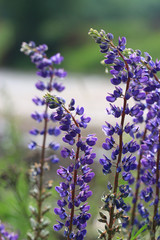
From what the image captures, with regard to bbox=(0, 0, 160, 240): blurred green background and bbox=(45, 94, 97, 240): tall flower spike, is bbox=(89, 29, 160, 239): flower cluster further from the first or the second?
bbox=(0, 0, 160, 240): blurred green background

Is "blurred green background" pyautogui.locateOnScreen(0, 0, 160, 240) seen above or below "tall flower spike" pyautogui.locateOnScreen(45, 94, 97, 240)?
above

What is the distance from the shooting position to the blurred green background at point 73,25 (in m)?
11.1

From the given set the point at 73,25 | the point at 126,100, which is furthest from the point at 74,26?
the point at 126,100

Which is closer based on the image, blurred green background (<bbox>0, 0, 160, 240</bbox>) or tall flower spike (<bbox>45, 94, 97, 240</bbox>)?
tall flower spike (<bbox>45, 94, 97, 240</bbox>)

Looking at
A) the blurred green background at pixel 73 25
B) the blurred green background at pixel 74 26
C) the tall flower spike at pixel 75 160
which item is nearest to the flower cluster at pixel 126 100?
the tall flower spike at pixel 75 160

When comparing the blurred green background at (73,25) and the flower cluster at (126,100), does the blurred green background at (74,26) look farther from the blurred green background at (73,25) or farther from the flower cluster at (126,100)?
the flower cluster at (126,100)

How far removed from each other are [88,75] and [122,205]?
329 inches

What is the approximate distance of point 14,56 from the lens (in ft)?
40.1

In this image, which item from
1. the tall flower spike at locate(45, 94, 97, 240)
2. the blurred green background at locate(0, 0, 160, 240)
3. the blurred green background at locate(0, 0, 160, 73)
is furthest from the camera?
the blurred green background at locate(0, 0, 160, 73)

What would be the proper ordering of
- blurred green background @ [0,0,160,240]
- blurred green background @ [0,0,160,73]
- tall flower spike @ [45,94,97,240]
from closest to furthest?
tall flower spike @ [45,94,97,240], blurred green background @ [0,0,160,240], blurred green background @ [0,0,160,73]

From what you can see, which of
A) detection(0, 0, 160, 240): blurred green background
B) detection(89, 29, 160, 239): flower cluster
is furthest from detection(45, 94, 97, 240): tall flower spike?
detection(0, 0, 160, 240): blurred green background

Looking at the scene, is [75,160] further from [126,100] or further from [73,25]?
[73,25]

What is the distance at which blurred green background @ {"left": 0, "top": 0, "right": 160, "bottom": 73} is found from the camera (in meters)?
11.1

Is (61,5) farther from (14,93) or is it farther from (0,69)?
(14,93)
